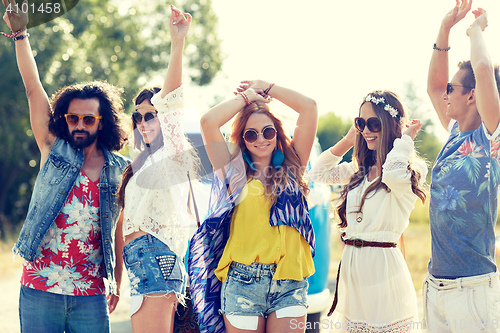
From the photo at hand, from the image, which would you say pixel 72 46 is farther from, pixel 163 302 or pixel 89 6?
pixel 163 302

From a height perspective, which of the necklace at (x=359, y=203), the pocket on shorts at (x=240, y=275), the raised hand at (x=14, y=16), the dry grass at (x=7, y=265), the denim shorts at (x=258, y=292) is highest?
the raised hand at (x=14, y=16)

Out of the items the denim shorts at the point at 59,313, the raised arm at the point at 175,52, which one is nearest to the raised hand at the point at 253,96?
the raised arm at the point at 175,52

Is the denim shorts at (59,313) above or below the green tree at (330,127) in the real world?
below

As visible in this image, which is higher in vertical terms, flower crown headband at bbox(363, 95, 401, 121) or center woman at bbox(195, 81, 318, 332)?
flower crown headband at bbox(363, 95, 401, 121)

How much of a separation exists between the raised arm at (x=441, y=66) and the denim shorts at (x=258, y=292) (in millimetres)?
1549

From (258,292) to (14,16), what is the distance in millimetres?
2547

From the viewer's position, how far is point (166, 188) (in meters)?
2.96

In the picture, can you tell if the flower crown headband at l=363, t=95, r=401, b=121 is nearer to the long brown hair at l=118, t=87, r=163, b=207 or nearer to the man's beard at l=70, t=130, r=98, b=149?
the long brown hair at l=118, t=87, r=163, b=207

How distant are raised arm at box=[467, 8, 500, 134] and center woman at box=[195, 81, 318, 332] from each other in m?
0.95

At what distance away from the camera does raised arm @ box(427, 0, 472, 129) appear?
2.84 m

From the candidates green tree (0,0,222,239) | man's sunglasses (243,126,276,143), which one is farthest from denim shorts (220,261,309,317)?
green tree (0,0,222,239)

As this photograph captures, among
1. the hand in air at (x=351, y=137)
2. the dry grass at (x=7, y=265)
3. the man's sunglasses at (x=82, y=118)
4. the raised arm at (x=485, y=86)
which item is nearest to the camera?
the raised arm at (x=485, y=86)

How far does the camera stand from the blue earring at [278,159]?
9.30 feet

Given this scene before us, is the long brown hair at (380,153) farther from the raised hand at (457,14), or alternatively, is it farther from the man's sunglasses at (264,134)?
the man's sunglasses at (264,134)
